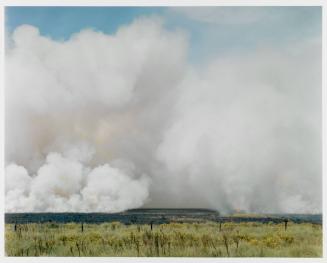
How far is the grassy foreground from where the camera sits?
13.2 metres

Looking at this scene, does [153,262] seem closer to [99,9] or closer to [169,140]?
[169,140]

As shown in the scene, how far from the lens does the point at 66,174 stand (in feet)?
46.0

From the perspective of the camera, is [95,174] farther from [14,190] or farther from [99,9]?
[99,9]

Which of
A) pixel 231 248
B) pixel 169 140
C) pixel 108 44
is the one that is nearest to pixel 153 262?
pixel 231 248

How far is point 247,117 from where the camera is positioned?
13727 mm

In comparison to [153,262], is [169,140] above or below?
above

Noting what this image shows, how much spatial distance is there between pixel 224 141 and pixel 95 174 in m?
3.22

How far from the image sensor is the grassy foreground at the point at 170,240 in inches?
520

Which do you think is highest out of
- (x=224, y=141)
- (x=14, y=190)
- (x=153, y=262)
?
(x=224, y=141)

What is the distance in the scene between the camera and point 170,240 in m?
13.5

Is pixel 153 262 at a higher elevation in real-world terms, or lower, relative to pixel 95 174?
lower

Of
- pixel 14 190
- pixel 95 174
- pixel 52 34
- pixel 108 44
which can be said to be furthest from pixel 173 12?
pixel 14 190

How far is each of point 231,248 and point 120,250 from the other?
2542 mm

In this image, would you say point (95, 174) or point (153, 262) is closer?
point (153, 262)
